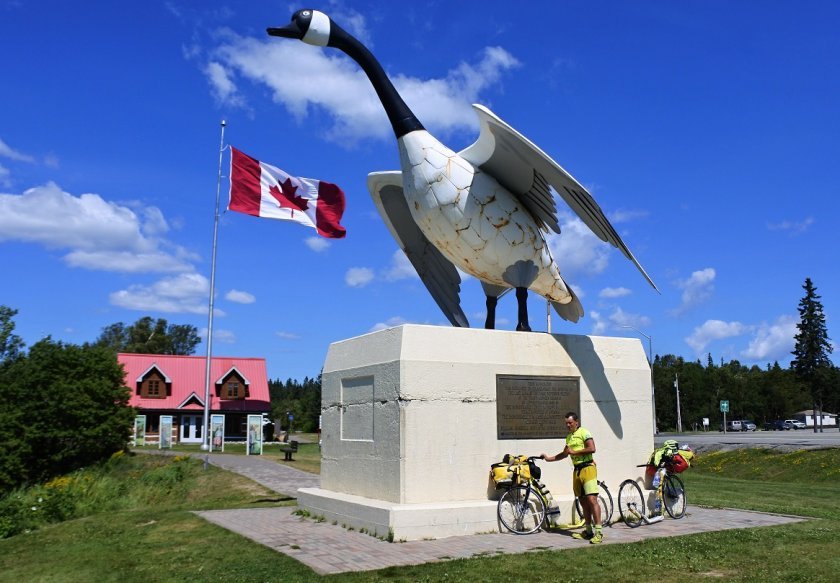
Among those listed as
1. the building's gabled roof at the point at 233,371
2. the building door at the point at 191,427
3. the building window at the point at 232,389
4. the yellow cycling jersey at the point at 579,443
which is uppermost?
the building's gabled roof at the point at 233,371

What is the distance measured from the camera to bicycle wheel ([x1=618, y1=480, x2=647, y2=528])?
29.8 ft

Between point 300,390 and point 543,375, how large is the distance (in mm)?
97685

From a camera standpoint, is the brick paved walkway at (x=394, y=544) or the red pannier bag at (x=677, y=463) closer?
the brick paved walkway at (x=394, y=544)

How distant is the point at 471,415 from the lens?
888cm

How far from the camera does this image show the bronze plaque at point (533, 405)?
9133 millimetres

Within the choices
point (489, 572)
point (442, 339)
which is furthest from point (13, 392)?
point (489, 572)

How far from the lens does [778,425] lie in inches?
2889

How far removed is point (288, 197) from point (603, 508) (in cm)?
1157

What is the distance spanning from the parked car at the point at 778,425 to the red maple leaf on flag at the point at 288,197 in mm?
62358

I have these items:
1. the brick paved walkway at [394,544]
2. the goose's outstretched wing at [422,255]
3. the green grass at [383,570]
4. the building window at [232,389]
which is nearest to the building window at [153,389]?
the building window at [232,389]

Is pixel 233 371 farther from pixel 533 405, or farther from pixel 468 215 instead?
pixel 468 215

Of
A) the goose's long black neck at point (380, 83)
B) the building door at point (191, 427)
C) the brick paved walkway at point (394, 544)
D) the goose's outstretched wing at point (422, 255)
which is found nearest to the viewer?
the brick paved walkway at point (394, 544)

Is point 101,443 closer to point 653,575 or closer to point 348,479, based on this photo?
point 348,479

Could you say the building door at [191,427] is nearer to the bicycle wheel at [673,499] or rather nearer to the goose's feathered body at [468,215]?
the goose's feathered body at [468,215]
